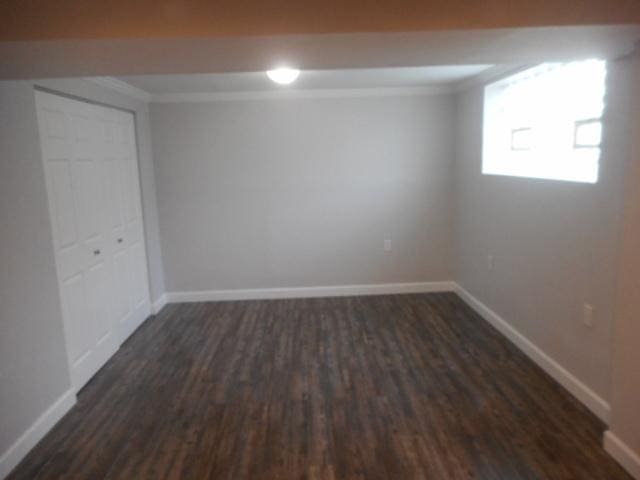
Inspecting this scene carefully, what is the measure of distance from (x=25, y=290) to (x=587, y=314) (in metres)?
3.33

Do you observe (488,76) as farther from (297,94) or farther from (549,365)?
(549,365)

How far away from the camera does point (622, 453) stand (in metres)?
2.21

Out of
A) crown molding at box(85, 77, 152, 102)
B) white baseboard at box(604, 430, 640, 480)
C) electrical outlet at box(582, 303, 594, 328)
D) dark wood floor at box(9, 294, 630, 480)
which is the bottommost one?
dark wood floor at box(9, 294, 630, 480)

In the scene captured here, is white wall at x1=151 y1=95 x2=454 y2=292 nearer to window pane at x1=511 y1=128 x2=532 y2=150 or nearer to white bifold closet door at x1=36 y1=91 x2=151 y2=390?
white bifold closet door at x1=36 y1=91 x2=151 y2=390

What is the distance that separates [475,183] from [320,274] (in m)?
1.94

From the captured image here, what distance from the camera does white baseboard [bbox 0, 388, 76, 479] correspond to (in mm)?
2306

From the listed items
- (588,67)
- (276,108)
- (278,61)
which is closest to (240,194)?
(276,108)

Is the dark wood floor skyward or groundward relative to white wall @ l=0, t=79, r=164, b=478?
groundward

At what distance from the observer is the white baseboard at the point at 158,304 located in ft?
15.4

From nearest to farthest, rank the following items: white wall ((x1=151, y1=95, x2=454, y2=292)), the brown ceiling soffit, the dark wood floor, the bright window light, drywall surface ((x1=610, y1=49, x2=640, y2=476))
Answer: the brown ceiling soffit
drywall surface ((x1=610, y1=49, x2=640, y2=476))
the dark wood floor
the bright window light
white wall ((x1=151, y1=95, x2=454, y2=292))

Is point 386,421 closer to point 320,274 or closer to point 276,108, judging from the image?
point 320,274

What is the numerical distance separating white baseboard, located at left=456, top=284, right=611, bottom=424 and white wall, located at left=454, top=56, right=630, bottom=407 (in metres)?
0.03

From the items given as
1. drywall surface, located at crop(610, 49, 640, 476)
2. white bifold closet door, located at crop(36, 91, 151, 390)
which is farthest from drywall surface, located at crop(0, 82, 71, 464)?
drywall surface, located at crop(610, 49, 640, 476)

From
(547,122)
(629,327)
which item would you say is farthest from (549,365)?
(547,122)
